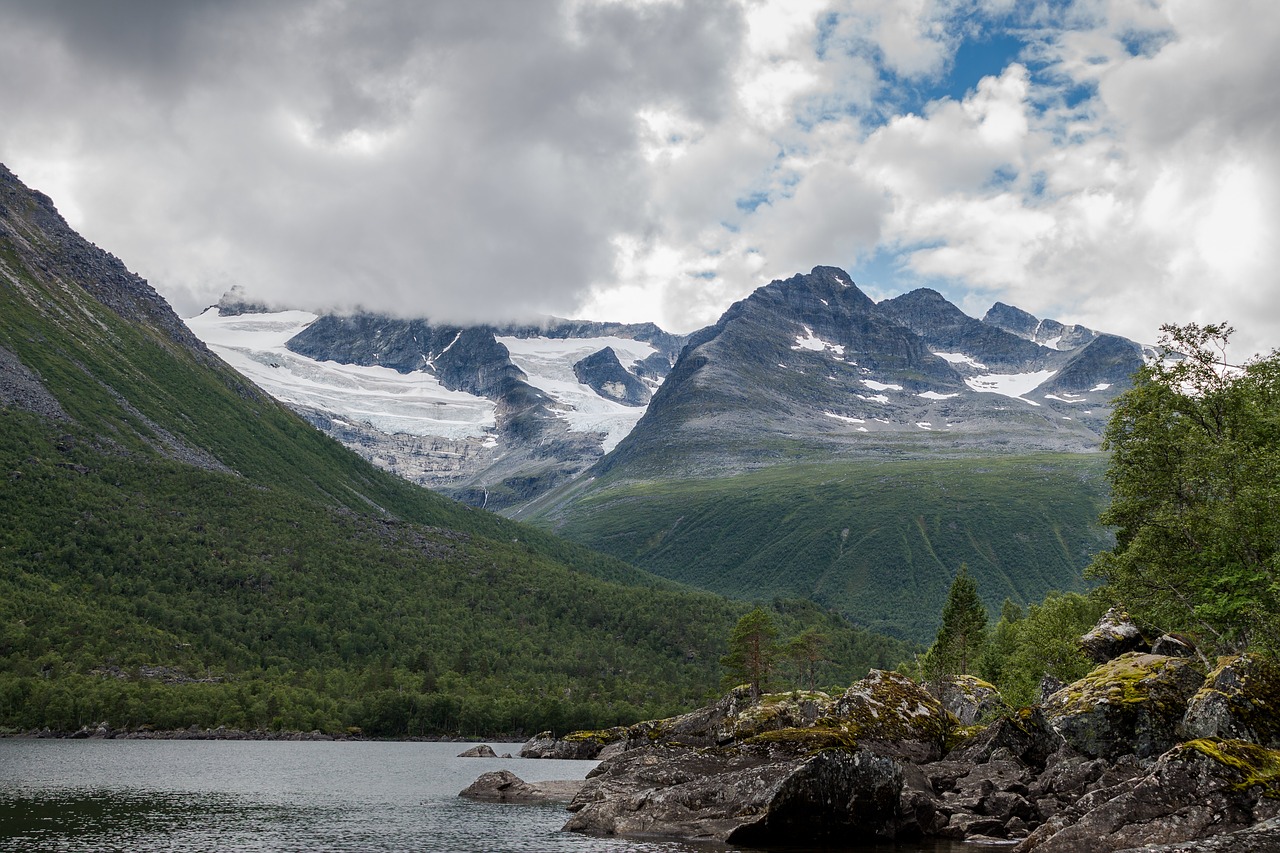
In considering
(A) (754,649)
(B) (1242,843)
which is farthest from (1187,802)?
(A) (754,649)

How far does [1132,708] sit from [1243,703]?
7193 mm

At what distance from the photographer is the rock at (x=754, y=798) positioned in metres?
42.2

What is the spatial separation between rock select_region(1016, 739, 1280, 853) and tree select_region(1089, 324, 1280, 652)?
44.5 feet

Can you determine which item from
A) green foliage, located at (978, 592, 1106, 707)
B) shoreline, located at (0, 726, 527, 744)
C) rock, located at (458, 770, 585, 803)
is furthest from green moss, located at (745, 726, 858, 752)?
shoreline, located at (0, 726, 527, 744)

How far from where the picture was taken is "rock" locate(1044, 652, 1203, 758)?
39.0 m

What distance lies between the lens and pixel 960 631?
113 meters

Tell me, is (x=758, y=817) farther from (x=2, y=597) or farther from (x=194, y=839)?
(x=2, y=597)

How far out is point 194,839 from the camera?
167 ft

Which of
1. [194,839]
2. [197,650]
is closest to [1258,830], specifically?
[194,839]

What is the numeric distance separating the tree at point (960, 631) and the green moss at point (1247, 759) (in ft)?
270

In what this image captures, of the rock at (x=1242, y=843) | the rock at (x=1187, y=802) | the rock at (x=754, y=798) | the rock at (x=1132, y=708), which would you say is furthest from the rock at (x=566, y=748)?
the rock at (x=1242, y=843)

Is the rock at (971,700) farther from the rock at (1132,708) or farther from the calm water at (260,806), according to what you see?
the calm water at (260,806)

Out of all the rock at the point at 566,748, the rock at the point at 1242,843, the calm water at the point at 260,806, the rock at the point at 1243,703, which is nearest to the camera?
the rock at the point at 1242,843

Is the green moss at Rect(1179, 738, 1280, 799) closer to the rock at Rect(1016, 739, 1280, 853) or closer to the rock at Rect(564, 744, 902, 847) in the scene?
the rock at Rect(1016, 739, 1280, 853)
